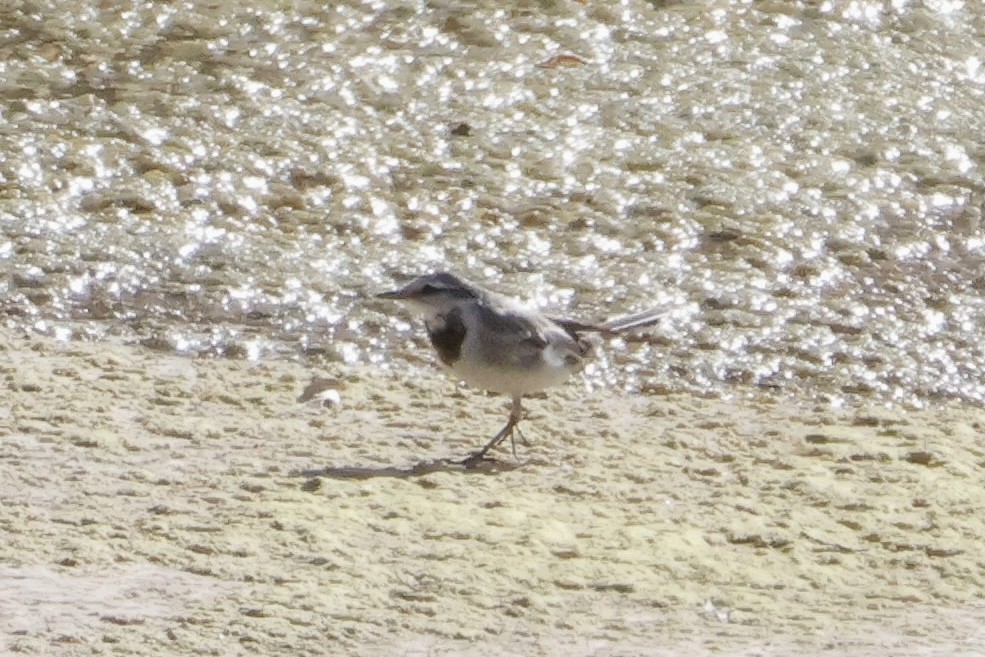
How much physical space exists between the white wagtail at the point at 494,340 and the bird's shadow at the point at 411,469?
38 millimetres

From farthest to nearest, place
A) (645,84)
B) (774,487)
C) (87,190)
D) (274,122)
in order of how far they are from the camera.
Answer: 1. (645,84)
2. (274,122)
3. (87,190)
4. (774,487)

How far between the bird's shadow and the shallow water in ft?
3.70

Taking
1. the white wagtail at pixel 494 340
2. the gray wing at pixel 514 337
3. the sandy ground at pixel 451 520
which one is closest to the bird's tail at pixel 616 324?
the white wagtail at pixel 494 340

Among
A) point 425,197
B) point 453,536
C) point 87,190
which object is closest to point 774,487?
point 453,536

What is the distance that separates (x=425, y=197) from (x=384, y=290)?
0.88 metres

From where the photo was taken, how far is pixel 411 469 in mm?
6789

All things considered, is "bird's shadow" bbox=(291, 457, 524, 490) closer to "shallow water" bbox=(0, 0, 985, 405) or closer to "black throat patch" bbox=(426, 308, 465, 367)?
"black throat patch" bbox=(426, 308, 465, 367)

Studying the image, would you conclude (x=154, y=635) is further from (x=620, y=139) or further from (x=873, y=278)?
(x=620, y=139)

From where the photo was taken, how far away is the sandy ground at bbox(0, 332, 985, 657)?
541 centimetres

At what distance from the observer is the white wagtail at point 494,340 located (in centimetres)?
694

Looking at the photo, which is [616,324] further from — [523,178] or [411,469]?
[523,178]

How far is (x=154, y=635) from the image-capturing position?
5.23 meters

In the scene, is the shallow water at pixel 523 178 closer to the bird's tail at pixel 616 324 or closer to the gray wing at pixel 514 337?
the bird's tail at pixel 616 324

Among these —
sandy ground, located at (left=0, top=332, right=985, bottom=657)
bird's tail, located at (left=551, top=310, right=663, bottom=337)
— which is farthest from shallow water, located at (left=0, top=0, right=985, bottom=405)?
sandy ground, located at (left=0, top=332, right=985, bottom=657)
